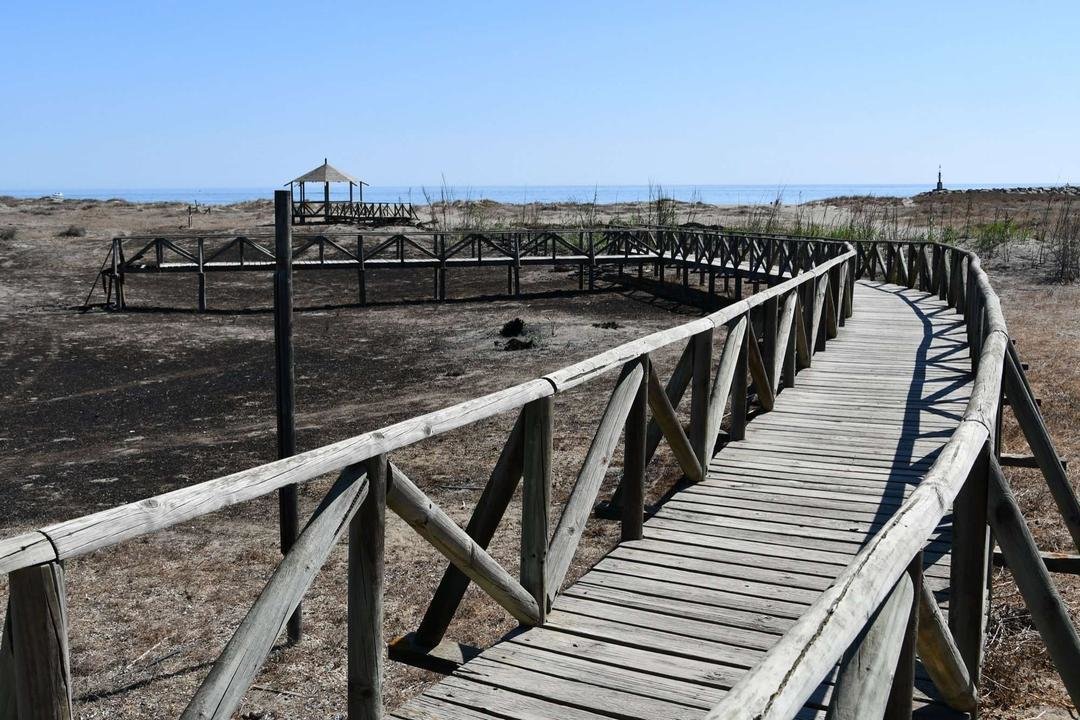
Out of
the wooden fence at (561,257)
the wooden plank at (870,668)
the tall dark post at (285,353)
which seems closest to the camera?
the wooden plank at (870,668)

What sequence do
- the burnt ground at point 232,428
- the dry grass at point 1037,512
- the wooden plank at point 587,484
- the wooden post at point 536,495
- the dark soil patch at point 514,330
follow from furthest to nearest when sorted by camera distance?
the dark soil patch at point 514,330 < the burnt ground at point 232,428 < the dry grass at point 1037,512 < the wooden plank at point 587,484 < the wooden post at point 536,495

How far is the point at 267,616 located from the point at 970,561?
222 cm

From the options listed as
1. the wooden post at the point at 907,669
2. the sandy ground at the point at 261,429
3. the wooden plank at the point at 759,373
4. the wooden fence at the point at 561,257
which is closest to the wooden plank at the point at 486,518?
the wooden post at the point at 907,669

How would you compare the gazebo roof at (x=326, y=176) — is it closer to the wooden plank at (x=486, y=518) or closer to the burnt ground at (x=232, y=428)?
the burnt ground at (x=232, y=428)

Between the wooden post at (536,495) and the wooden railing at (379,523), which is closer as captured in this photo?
the wooden railing at (379,523)

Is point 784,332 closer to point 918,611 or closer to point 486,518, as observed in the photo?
point 486,518

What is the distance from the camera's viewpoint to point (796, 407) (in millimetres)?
8141

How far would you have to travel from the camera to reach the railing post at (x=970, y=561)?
3273mm

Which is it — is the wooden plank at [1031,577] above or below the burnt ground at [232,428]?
above

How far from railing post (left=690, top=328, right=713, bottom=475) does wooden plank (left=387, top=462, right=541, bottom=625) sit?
2.33 m

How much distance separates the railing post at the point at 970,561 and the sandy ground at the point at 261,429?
1244mm

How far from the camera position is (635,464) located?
5.03 metres

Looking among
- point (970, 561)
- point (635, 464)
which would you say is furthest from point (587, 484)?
point (970, 561)

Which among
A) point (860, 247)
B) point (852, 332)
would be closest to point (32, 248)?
point (860, 247)
